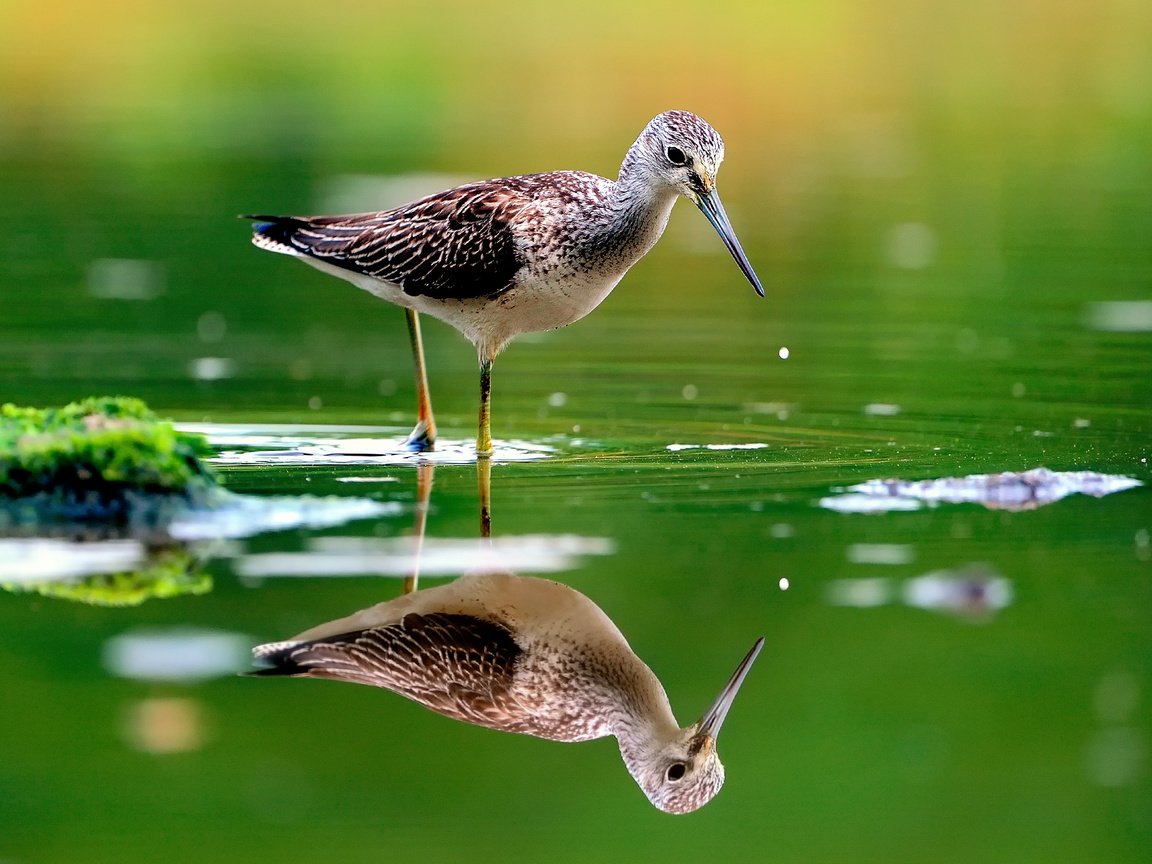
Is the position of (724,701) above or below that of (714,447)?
below

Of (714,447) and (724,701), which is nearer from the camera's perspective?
(724,701)

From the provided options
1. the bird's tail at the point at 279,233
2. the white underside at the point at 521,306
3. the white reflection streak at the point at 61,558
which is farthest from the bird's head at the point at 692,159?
the white reflection streak at the point at 61,558

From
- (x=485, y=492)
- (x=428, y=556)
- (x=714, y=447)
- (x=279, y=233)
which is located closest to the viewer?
(x=428, y=556)

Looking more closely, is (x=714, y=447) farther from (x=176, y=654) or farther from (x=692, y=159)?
(x=176, y=654)

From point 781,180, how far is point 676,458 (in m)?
13.5

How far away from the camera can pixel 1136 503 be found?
8.34m

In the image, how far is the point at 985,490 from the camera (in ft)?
28.0

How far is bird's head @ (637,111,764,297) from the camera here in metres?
9.56

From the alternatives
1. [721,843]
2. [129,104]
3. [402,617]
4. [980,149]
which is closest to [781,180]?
[980,149]

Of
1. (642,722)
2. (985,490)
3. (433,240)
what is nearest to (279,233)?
(433,240)

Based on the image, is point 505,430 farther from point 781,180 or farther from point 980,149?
point 980,149

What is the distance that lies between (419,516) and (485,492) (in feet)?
1.91

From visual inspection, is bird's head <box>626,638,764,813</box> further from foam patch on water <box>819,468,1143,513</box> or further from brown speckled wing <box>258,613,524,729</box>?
foam patch on water <box>819,468,1143,513</box>

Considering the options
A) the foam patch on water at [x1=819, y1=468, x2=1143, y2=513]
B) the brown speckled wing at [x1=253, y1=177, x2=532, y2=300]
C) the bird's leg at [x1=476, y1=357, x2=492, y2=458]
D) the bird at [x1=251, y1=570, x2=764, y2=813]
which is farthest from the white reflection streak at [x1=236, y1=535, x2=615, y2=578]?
the brown speckled wing at [x1=253, y1=177, x2=532, y2=300]
